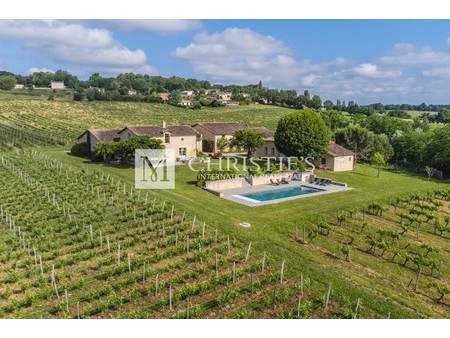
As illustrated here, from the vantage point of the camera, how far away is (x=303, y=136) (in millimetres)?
42375

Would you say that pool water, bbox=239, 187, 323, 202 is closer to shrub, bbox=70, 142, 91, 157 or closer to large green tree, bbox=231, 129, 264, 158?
large green tree, bbox=231, 129, 264, 158

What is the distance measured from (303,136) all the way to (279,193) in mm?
10290

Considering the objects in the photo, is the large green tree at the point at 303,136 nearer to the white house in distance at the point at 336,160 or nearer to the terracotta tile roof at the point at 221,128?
the white house in distance at the point at 336,160

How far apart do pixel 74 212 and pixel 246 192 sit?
1332cm

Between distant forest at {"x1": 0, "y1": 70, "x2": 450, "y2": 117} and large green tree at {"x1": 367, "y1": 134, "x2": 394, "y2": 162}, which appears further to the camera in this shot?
distant forest at {"x1": 0, "y1": 70, "x2": 450, "y2": 117}

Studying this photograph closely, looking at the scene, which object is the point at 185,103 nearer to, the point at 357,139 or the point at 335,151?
the point at 357,139

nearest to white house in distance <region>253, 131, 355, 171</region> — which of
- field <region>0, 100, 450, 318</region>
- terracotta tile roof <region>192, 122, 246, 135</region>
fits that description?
terracotta tile roof <region>192, 122, 246, 135</region>

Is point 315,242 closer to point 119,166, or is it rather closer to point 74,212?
point 74,212

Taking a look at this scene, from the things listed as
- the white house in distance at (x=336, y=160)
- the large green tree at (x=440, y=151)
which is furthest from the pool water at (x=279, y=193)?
the large green tree at (x=440, y=151)

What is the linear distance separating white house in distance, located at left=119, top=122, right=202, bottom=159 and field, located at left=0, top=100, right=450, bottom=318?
30.9ft

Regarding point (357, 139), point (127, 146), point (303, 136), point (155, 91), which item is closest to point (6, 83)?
point (155, 91)

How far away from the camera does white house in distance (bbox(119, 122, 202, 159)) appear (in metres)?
44.6

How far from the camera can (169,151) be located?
45625 millimetres

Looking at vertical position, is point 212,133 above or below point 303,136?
below
